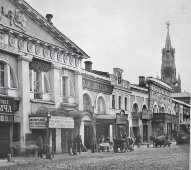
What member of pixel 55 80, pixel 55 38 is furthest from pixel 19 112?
pixel 55 38

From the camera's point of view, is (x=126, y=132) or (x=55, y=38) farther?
(x=126, y=132)

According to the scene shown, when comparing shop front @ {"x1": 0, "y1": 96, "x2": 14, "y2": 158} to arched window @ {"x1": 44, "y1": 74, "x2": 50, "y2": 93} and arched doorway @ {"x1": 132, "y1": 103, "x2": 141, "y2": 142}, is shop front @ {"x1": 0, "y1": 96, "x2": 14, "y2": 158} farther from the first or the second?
arched doorway @ {"x1": 132, "y1": 103, "x2": 141, "y2": 142}

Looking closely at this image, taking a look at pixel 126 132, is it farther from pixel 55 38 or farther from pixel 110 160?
pixel 55 38

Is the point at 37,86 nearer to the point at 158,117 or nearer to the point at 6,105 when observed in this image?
the point at 6,105

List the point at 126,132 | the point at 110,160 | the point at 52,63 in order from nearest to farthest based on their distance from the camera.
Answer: the point at 52,63, the point at 110,160, the point at 126,132

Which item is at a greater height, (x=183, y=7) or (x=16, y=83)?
(x=183, y=7)

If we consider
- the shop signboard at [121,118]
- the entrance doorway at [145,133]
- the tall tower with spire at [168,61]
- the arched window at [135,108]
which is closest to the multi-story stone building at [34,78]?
the shop signboard at [121,118]

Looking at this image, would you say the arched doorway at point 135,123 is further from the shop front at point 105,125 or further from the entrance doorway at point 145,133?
the shop front at point 105,125

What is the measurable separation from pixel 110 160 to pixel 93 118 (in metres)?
0.59

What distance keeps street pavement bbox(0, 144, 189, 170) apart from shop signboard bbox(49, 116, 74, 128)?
357 mm

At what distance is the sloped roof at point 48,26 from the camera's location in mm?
4508

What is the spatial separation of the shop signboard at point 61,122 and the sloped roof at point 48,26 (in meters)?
0.81

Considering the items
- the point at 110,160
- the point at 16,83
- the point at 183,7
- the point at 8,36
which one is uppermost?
the point at 183,7

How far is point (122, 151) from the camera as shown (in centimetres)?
572
